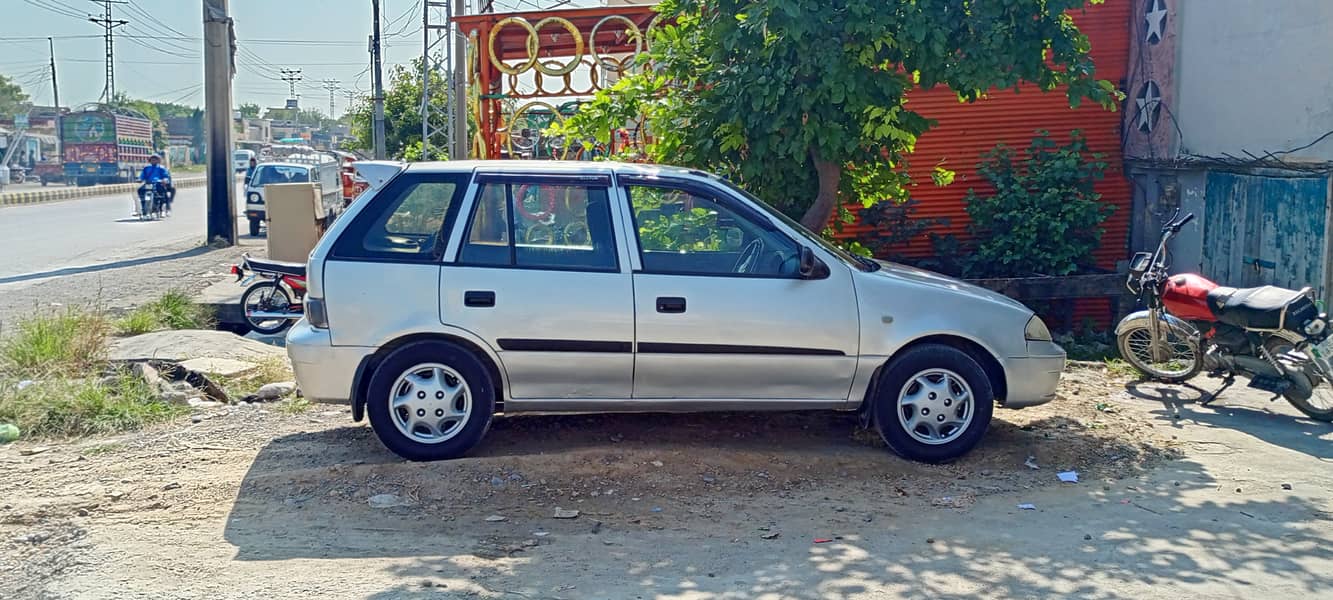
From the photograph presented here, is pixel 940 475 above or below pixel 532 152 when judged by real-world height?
below

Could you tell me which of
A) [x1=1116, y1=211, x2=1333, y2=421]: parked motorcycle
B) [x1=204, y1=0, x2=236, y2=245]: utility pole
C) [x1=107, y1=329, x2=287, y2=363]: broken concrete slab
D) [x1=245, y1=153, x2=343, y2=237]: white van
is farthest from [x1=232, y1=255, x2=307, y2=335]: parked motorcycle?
[x1=245, y1=153, x2=343, y2=237]: white van

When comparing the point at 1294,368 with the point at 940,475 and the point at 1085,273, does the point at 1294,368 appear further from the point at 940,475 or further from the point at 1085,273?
the point at 1085,273

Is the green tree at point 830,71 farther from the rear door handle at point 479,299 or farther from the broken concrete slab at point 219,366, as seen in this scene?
the broken concrete slab at point 219,366

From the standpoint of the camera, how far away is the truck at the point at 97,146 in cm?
5406

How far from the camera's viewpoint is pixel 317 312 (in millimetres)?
6160

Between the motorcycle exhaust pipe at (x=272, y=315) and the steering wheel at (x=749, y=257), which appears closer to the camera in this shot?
the steering wheel at (x=749, y=257)

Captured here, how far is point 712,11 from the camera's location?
8.03 meters

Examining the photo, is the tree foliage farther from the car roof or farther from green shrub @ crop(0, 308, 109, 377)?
green shrub @ crop(0, 308, 109, 377)

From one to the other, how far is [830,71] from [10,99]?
4000 inches

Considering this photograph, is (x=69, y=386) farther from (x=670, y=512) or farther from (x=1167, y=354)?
(x=1167, y=354)

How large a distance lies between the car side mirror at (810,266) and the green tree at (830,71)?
5.08 feet

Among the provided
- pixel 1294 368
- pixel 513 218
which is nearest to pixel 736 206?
pixel 513 218

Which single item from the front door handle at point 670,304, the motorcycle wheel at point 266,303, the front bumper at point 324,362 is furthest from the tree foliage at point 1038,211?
the front bumper at point 324,362

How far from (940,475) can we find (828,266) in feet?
4.19
